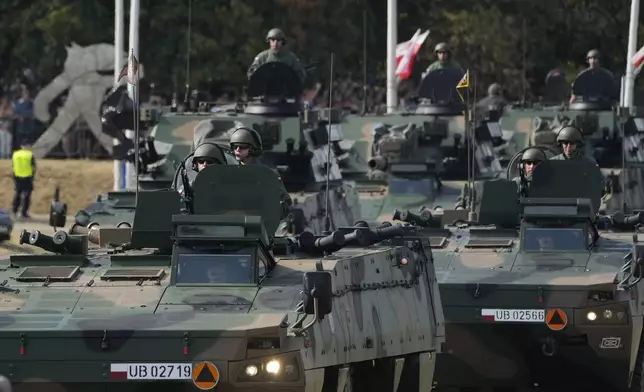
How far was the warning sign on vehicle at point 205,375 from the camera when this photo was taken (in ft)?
45.3

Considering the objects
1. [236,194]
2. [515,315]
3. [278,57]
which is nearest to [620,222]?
[515,315]

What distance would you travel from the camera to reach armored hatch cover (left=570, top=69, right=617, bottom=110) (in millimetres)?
33156

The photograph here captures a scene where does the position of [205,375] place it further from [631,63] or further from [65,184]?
[631,63]

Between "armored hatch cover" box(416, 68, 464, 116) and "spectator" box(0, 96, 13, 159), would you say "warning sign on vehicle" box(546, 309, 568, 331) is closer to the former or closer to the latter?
"armored hatch cover" box(416, 68, 464, 116)

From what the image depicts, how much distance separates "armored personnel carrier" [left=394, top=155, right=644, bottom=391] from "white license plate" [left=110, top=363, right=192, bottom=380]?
4408mm

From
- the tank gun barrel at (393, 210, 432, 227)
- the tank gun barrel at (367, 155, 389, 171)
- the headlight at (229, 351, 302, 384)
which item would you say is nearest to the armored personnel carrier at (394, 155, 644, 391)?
the tank gun barrel at (393, 210, 432, 227)

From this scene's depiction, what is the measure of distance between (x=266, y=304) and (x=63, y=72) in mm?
26025

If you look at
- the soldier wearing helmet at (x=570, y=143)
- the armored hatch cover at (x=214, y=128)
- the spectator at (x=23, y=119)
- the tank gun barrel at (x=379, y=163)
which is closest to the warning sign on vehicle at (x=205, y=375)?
the soldier wearing helmet at (x=570, y=143)

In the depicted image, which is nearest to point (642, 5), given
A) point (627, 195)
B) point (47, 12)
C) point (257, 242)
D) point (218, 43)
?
point (218, 43)

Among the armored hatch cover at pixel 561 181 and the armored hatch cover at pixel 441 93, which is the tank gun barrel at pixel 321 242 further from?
the armored hatch cover at pixel 441 93

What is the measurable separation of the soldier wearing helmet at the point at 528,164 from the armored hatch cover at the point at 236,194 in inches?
203

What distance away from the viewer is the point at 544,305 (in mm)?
→ 18172

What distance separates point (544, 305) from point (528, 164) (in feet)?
Result: 11.3

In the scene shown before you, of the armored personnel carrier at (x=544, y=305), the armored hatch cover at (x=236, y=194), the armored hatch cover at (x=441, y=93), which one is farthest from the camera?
the armored hatch cover at (x=441, y=93)
